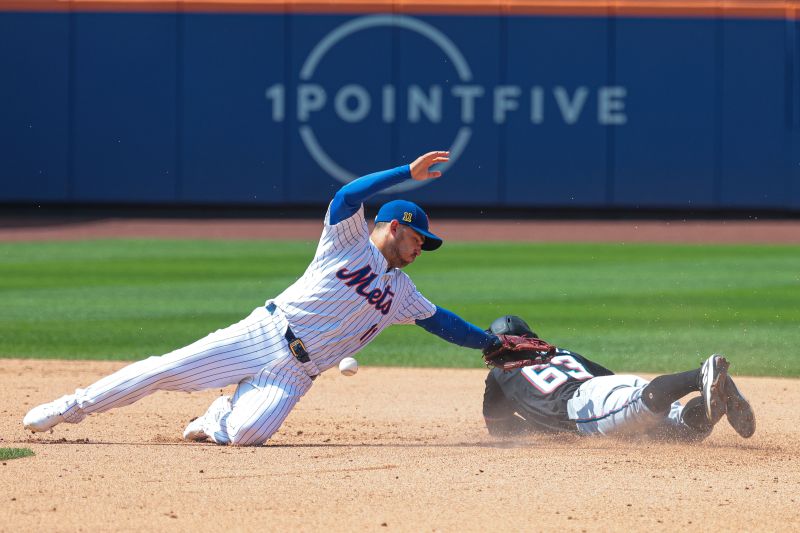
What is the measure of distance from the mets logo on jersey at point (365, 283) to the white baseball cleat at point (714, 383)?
139 centimetres

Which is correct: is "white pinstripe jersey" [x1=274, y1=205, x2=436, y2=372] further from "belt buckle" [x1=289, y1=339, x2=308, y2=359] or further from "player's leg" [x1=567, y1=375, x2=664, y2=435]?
"player's leg" [x1=567, y1=375, x2=664, y2=435]

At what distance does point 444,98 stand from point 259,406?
13.8 metres

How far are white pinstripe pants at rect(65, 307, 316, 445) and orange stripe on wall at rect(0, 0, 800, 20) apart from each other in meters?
13.7

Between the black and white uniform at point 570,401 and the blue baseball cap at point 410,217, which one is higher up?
the blue baseball cap at point 410,217

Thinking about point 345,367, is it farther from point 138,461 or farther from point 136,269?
A: point 136,269

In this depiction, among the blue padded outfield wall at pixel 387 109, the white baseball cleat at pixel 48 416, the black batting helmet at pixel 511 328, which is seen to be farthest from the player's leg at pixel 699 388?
the blue padded outfield wall at pixel 387 109

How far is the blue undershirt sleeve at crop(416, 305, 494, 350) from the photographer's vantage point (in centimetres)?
570

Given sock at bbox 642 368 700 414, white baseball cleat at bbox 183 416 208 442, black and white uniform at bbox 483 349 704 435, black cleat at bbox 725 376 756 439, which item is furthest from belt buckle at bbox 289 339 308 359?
black cleat at bbox 725 376 756 439

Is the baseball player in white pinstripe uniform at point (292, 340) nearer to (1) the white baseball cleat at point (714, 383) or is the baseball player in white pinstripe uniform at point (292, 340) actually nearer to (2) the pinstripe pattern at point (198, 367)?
(2) the pinstripe pattern at point (198, 367)

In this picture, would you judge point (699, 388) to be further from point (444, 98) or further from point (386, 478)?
point (444, 98)

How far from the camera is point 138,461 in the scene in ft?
16.5

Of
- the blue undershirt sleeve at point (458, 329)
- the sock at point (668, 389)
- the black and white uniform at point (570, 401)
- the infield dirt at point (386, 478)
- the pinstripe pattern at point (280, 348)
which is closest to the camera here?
the infield dirt at point (386, 478)

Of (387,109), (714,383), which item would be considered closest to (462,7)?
(387,109)

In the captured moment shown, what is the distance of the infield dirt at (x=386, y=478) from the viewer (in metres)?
4.12
